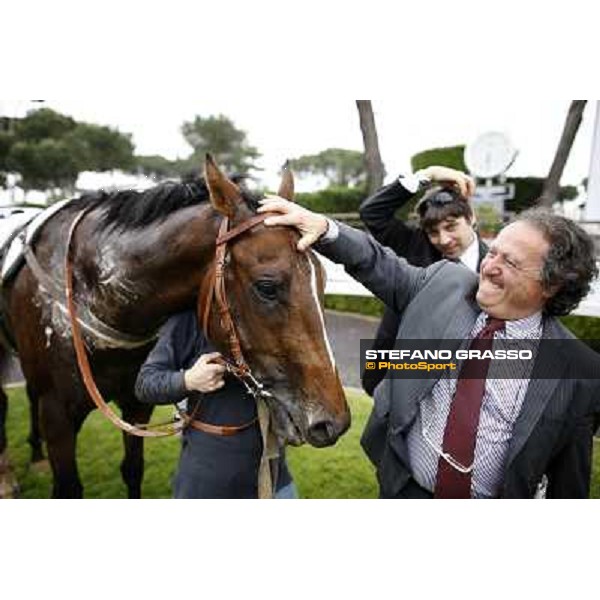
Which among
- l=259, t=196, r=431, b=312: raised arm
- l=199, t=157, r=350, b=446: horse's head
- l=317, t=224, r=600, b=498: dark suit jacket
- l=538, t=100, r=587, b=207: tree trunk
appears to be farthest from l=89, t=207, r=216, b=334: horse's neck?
l=538, t=100, r=587, b=207: tree trunk

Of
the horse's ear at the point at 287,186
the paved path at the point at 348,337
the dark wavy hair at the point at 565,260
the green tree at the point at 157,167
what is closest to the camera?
the dark wavy hair at the point at 565,260

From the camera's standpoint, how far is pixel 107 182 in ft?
4.63

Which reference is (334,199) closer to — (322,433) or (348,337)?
(348,337)

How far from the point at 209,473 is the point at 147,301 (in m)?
0.43

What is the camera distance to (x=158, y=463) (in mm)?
1901

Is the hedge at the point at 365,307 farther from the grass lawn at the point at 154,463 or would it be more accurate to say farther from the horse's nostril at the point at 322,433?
the horse's nostril at the point at 322,433

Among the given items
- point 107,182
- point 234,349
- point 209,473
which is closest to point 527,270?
point 234,349

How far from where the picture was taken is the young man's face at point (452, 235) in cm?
117

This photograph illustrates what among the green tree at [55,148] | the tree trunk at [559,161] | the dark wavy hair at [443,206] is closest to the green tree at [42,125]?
the green tree at [55,148]

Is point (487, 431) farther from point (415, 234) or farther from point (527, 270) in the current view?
point (415, 234)

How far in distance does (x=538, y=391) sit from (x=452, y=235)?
45 cm

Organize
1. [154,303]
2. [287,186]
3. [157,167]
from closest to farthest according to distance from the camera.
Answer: [287,186], [154,303], [157,167]

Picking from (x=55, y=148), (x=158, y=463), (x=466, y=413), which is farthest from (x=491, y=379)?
(x=158, y=463)
